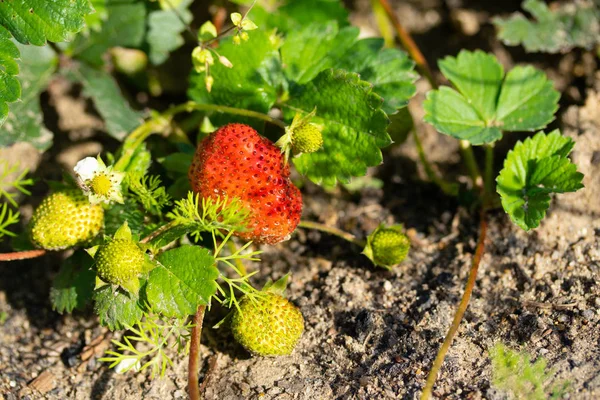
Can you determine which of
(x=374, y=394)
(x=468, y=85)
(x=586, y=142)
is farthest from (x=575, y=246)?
(x=374, y=394)

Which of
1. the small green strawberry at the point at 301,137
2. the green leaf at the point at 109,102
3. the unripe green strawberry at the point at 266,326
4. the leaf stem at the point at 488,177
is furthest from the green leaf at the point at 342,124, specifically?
the green leaf at the point at 109,102

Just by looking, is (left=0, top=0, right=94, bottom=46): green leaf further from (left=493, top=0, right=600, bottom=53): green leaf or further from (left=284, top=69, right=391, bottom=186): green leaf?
(left=493, top=0, right=600, bottom=53): green leaf

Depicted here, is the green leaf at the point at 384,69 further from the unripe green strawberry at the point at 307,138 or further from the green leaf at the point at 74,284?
the green leaf at the point at 74,284

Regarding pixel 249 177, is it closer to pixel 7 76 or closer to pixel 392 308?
pixel 392 308

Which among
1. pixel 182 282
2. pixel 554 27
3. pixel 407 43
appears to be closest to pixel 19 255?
pixel 182 282

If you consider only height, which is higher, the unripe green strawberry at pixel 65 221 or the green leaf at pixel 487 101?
the green leaf at pixel 487 101

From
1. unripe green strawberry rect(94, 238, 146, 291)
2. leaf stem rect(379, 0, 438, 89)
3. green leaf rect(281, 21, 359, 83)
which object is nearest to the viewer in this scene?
unripe green strawberry rect(94, 238, 146, 291)

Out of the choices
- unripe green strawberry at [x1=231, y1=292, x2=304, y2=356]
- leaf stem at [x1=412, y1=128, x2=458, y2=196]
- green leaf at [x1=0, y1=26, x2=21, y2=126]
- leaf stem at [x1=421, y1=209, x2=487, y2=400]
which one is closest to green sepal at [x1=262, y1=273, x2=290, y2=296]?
unripe green strawberry at [x1=231, y1=292, x2=304, y2=356]
